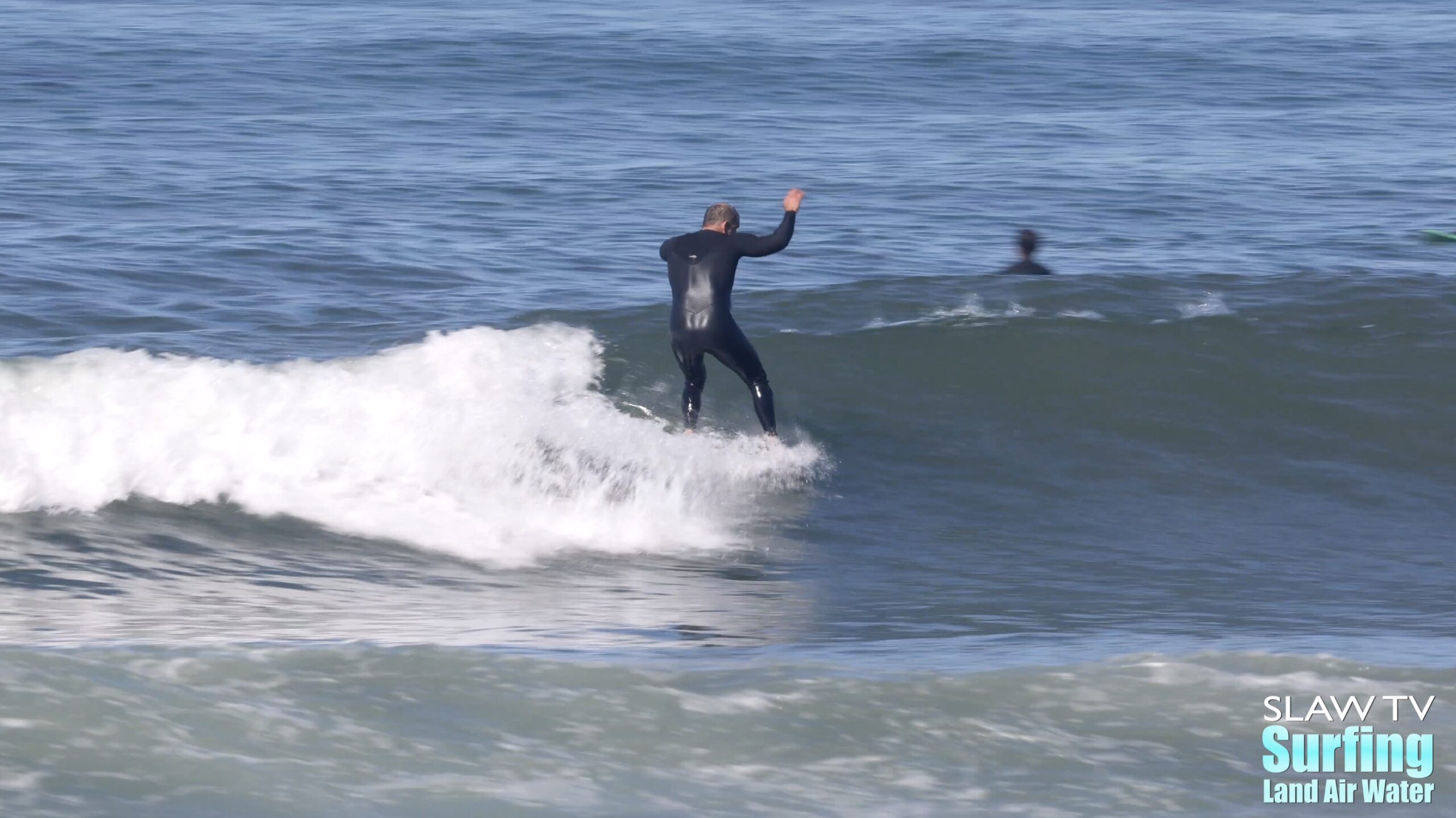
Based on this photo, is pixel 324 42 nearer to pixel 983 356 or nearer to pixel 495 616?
pixel 983 356

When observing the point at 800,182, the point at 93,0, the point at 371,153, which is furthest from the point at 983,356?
the point at 93,0

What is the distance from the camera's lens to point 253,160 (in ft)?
64.3

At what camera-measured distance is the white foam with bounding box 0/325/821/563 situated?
8.81 meters

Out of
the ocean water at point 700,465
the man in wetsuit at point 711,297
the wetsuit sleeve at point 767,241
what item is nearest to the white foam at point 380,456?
the ocean water at point 700,465

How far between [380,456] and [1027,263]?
19.6 feet

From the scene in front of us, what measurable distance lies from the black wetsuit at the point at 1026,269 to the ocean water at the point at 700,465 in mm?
251

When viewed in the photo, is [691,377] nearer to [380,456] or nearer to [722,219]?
[722,219]

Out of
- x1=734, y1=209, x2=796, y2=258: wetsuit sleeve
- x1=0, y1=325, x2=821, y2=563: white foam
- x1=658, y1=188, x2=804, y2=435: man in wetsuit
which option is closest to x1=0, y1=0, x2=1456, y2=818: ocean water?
x1=0, y1=325, x2=821, y2=563: white foam

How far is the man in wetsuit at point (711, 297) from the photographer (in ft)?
30.4

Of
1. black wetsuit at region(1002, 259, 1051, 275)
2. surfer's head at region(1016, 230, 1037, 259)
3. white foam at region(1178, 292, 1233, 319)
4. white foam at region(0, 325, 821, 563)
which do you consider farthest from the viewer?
black wetsuit at region(1002, 259, 1051, 275)

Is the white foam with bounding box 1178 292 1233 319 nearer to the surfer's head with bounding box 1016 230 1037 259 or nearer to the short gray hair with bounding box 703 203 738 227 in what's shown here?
the surfer's head with bounding box 1016 230 1037 259

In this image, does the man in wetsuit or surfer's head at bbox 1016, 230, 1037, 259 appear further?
surfer's head at bbox 1016, 230, 1037, 259

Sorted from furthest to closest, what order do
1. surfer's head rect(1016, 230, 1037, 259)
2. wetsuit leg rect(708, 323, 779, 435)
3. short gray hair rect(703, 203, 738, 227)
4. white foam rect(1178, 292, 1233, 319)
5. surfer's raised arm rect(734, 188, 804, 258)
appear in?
1. surfer's head rect(1016, 230, 1037, 259)
2. white foam rect(1178, 292, 1233, 319)
3. wetsuit leg rect(708, 323, 779, 435)
4. short gray hair rect(703, 203, 738, 227)
5. surfer's raised arm rect(734, 188, 804, 258)

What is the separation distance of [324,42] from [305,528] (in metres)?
23.4
